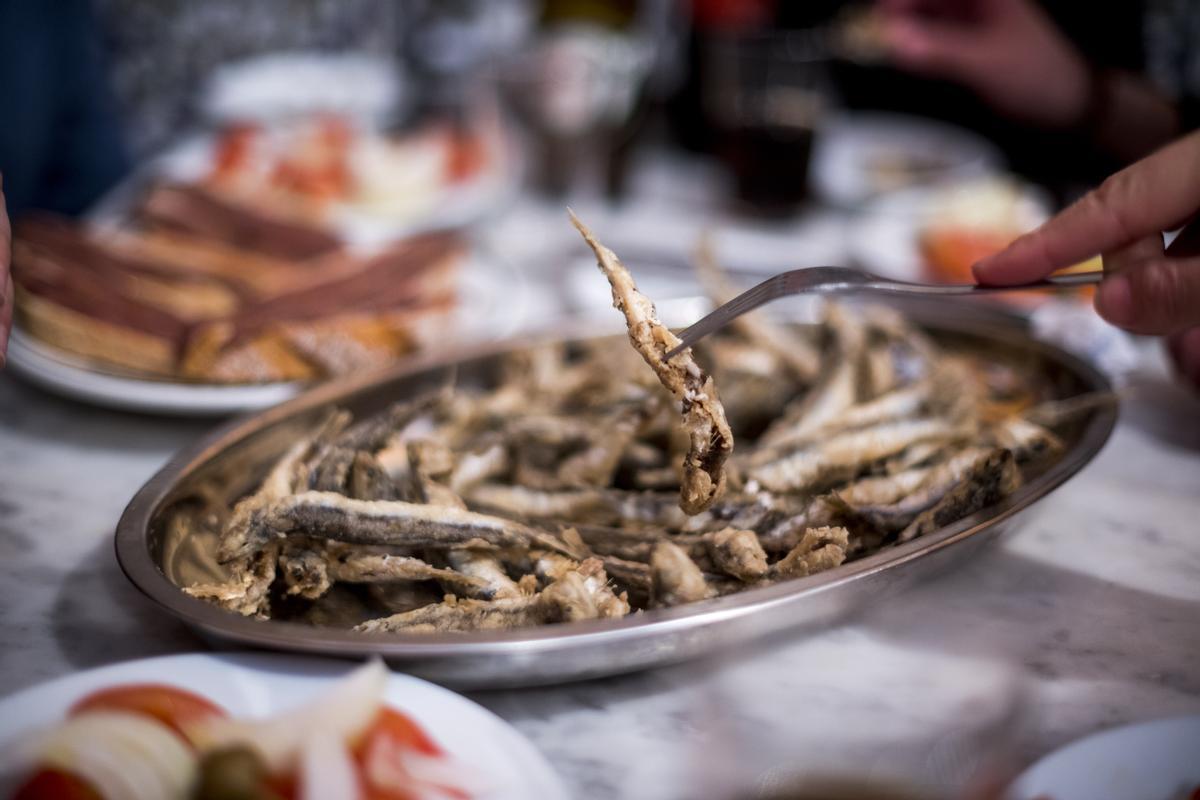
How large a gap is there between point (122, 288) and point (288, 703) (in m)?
1.31

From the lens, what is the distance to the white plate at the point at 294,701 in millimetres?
832

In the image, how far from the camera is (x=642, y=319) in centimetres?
103

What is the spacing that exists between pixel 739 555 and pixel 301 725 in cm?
48

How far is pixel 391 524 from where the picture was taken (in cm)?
105

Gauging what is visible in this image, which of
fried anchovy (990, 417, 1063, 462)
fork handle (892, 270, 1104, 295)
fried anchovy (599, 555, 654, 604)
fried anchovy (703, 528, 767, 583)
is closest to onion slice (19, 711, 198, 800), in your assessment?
fried anchovy (599, 555, 654, 604)

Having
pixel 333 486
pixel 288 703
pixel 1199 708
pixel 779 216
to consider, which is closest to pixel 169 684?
pixel 288 703

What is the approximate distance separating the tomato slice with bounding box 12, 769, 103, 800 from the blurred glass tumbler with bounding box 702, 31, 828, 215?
7.27 feet

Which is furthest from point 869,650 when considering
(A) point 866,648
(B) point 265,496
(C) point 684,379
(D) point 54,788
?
(D) point 54,788

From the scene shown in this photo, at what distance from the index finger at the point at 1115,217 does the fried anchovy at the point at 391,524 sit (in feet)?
2.22

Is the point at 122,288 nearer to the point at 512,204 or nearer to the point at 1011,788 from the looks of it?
the point at 512,204

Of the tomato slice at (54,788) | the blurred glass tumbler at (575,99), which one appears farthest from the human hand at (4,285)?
the blurred glass tumbler at (575,99)

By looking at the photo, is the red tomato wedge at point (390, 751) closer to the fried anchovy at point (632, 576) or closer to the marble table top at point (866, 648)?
the marble table top at point (866, 648)

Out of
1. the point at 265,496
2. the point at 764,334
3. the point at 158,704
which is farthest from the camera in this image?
the point at 764,334

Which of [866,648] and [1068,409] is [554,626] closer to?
[866,648]
